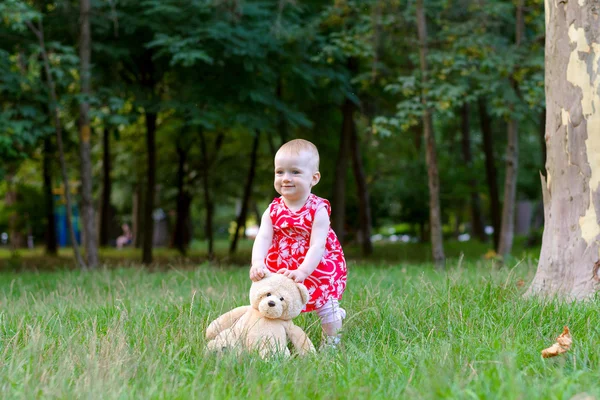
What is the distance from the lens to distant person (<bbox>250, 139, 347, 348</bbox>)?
13.7 ft

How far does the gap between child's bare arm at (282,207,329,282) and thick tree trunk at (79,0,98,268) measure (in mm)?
7872

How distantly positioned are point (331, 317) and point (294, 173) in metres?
0.96

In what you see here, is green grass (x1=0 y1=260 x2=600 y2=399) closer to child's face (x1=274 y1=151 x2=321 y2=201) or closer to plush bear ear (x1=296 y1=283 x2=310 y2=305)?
plush bear ear (x1=296 y1=283 x2=310 y2=305)

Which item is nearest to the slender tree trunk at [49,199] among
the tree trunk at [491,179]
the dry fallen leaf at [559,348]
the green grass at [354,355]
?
the green grass at [354,355]

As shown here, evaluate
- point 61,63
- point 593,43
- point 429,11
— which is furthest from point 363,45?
point 593,43

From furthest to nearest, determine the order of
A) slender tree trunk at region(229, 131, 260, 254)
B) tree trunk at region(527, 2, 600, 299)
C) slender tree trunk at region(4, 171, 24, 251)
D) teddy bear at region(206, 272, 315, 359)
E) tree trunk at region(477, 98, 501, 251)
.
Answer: slender tree trunk at region(4, 171, 24, 251) < tree trunk at region(477, 98, 501, 251) < slender tree trunk at region(229, 131, 260, 254) < tree trunk at region(527, 2, 600, 299) < teddy bear at region(206, 272, 315, 359)

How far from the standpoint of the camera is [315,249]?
4.12m

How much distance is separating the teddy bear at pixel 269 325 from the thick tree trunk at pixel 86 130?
316 inches

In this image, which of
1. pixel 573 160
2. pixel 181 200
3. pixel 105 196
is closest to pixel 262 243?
pixel 573 160

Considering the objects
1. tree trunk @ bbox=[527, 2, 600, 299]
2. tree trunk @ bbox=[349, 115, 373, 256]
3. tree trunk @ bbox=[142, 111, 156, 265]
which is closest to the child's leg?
tree trunk @ bbox=[527, 2, 600, 299]

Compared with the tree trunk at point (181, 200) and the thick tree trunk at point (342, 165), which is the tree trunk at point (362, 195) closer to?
the thick tree trunk at point (342, 165)

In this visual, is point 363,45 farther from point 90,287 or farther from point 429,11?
point 90,287

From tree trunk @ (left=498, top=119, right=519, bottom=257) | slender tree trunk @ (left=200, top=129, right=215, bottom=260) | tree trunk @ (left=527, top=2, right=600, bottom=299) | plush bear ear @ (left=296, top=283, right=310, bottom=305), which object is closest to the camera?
plush bear ear @ (left=296, top=283, right=310, bottom=305)

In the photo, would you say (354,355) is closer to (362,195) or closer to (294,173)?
(294,173)
